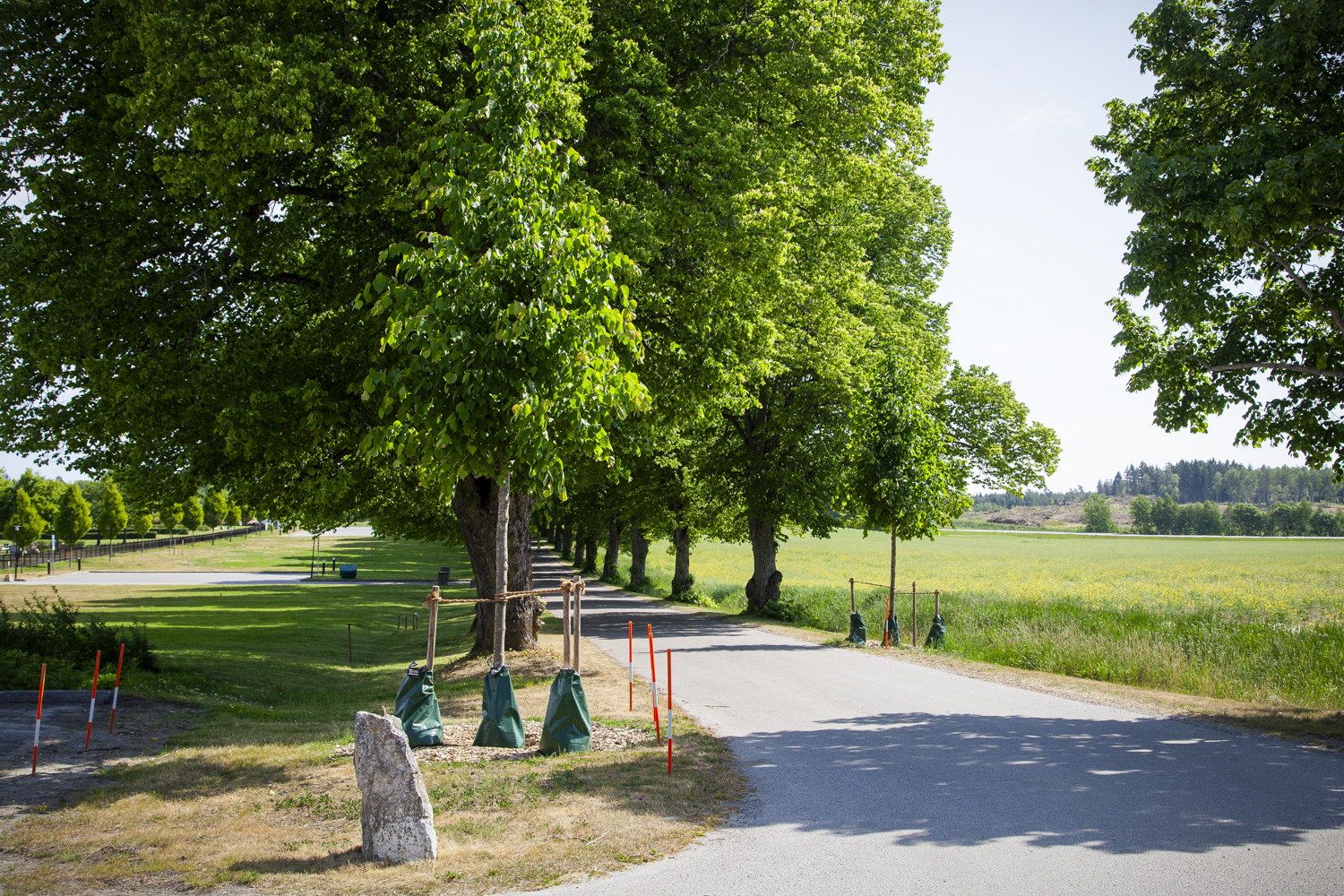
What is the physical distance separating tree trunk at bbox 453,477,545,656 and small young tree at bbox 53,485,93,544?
51.4 m

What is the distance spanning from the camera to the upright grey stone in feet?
18.9

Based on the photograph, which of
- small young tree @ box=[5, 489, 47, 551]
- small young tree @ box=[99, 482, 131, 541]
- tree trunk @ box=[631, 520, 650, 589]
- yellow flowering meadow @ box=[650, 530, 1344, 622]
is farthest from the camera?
small young tree @ box=[99, 482, 131, 541]

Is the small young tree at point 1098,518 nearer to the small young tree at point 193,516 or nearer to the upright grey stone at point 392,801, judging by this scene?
the small young tree at point 193,516

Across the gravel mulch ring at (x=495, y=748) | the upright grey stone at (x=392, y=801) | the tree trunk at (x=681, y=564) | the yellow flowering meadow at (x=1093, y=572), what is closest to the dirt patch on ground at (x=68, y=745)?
the gravel mulch ring at (x=495, y=748)

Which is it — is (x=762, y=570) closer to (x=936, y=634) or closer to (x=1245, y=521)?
(x=936, y=634)

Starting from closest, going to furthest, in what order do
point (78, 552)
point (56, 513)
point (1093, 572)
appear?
point (1093, 572), point (78, 552), point (56, 513)

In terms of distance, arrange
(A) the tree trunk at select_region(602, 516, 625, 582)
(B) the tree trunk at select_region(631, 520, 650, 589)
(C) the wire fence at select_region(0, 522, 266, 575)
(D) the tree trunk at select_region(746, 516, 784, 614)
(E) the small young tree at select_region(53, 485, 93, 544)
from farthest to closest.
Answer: (E) the small young tree at select_region(53, 485, 93, 544), (C) the wire fence at select_region(0, 522, 266, 575), (A) the tree trunk at select_region(602, 516, 625, 582), (B) the tree trunk at select_region(631, 520, 650, 589), (D) the tree trunk at select_region(746, 516, 784, 614)

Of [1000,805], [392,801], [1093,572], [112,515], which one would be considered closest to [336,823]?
[392,801]

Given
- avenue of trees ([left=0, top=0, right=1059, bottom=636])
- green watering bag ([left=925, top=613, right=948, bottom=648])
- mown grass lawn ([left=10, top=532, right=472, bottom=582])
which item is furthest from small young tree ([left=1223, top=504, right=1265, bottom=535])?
avenue of trees ([left=0, top=0, right=1059, bottom=636])

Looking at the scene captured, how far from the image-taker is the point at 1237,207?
899 cm

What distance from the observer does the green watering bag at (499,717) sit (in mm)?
8883

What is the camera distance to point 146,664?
1372 cm

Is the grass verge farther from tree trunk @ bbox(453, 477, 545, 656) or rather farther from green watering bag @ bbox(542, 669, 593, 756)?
tree trunk @ bbox(453, 477, 545, 656)

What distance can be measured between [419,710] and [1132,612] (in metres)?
20.3
